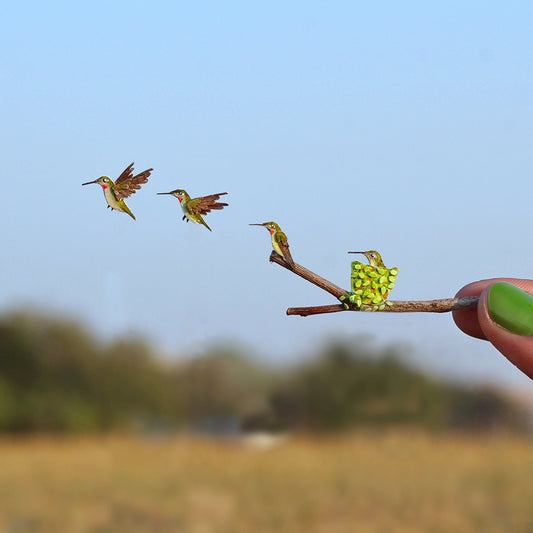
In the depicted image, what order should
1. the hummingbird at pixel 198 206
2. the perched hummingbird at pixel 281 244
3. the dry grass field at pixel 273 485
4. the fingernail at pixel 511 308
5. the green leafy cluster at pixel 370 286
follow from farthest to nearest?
the dry grass field at pixel 273 485
the fingernail at pixel 511 308
the green leafy cluster at pixel 370 286
the perched hummingbird at pixel 281 244
the hummingbird at pixel 198 206

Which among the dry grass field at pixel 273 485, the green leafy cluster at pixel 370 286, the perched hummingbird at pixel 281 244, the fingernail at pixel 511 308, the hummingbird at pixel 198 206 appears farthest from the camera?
the dry grass field at pixel 273 485

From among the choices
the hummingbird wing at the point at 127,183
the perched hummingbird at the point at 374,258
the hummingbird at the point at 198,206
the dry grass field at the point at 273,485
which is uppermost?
the hummingbird wing at the point at 127,183

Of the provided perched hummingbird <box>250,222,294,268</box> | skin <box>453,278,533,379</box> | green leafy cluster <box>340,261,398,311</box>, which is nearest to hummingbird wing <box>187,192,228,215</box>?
perched hummingbird <box>250,222,294,268</box>

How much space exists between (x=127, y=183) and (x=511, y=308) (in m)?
1.60

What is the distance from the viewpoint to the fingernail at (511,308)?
2.55m

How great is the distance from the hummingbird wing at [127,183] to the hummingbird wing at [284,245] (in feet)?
1.16

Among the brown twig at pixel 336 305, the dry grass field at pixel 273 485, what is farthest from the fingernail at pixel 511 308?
the dry grass field at pixel 273 485

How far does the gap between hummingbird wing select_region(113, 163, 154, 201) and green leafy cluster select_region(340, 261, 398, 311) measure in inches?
25.0

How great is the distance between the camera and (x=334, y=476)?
36.2 feet

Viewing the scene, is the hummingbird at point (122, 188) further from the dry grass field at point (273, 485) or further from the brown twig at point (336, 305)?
the dry grass field at point (273, 485)

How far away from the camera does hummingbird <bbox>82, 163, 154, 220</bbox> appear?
65.5 inches

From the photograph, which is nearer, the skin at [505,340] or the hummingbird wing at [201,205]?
the hummingbird wing at [201,205]

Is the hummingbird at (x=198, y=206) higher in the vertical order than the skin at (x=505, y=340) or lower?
higher

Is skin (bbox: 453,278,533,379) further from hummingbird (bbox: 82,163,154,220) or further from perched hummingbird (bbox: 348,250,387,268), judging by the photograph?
hummingbird (bbox: 82,163,154,220)
